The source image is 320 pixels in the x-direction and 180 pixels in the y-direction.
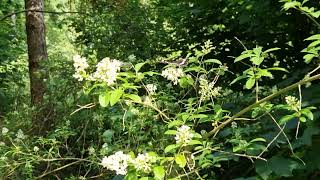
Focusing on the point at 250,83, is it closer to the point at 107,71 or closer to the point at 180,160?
the point at 180,160

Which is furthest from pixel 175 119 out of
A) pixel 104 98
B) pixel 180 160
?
pixel 104 98

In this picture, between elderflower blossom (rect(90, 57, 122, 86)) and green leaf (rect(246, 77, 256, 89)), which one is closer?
elderflower blossom (rect(90, 57, 122, 86))

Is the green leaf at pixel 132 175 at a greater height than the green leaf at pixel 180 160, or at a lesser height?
lesser

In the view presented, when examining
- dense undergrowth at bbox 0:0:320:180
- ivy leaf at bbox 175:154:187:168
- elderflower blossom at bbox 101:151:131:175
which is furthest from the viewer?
dense undergrowth at bbox 0:0:320:180

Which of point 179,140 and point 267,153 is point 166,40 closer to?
point 267,153

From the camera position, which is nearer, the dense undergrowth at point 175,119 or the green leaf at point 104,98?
the green leaf at point 104,98

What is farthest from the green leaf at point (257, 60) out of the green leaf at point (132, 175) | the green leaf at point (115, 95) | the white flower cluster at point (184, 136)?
the green leaf at point (132, 175)

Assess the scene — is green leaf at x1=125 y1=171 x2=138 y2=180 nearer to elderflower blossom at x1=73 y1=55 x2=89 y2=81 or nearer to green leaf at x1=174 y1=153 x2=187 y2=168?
green leaf at x1=174 y1=153 x2=187 y2=168

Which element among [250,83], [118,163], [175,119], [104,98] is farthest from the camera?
[175,119]

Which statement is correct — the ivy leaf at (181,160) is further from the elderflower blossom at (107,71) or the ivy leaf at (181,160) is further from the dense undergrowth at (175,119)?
the elderflower blossom at (107,71)

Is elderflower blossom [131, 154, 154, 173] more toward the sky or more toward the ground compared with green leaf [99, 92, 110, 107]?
more toward the ground

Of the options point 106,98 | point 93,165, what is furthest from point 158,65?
point 106,98

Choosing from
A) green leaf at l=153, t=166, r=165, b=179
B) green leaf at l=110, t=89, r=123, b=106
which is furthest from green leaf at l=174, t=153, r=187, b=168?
green leaf at l=110, t=89, r=123, b=106

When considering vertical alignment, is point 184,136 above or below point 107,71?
below
